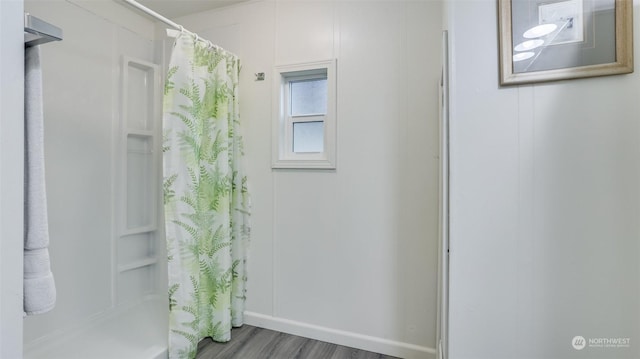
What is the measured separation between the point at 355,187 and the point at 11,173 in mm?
1597

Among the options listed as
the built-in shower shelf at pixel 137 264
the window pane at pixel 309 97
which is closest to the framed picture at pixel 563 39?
the window pane at pixel 309 97

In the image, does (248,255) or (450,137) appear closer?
(450,137)

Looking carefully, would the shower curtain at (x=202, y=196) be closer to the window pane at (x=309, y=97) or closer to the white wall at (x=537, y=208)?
the window pane at (x=309, y=97)

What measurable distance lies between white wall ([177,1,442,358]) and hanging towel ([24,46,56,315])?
1.48 meters

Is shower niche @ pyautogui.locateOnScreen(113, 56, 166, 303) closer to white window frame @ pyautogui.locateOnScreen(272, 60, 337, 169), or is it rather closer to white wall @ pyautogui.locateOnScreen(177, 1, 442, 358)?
white wall @ pyautogui.locateOnScreen(177, 1, 442, 358)

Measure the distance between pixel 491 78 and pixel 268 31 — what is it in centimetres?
165

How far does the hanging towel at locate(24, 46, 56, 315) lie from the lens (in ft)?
2.08

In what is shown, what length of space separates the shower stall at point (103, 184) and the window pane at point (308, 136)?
1187 millimetres

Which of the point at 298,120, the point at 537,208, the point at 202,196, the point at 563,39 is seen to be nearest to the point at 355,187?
the point at 298,120

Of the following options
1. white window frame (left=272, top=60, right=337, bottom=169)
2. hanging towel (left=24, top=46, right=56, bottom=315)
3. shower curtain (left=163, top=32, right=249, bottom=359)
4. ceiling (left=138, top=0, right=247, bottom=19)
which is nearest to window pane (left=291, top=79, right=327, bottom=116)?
white window frame (left=272, top=60, right=337, bottom=169)

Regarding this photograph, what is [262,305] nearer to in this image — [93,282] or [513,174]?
[93,282]

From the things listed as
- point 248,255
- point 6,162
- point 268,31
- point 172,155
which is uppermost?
point 268,31

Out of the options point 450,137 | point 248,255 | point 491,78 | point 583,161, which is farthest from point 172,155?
point 583,161

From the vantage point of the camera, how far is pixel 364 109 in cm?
191
